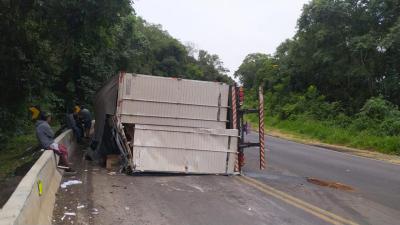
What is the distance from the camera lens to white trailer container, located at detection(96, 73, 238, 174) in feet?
41.5

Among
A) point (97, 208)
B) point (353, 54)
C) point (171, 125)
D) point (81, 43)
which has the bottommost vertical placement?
point (97, 208)

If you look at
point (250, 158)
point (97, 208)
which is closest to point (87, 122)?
point (250, 158)

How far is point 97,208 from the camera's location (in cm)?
862

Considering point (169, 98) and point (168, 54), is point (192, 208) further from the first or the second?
point (168, 54)

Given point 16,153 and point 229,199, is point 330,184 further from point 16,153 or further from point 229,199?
point 16,153

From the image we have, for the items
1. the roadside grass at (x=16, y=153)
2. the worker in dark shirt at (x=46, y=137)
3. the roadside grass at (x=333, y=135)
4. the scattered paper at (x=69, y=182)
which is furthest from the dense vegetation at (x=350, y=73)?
the scattered paper at (x=69, y=182)

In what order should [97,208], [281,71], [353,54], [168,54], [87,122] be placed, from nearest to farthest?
[97,208]
[87,122]
[353,54]
[281,71]
[168,54]

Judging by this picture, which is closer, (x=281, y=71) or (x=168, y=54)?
(x=281, y=71)

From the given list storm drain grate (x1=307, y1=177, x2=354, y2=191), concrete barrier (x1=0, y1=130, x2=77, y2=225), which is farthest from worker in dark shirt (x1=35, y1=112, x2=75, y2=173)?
storm drain grate (x1=307, y1=177, x2=354, y2=191)

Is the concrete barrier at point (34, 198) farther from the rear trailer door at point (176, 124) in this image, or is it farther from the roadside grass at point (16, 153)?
the roadside grass at point (16, 153)

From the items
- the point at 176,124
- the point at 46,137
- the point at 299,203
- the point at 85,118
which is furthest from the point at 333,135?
the point at 299,203

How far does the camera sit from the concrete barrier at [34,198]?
5.51 metres

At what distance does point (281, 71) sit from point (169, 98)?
132 feet

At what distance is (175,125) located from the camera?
13289mm
